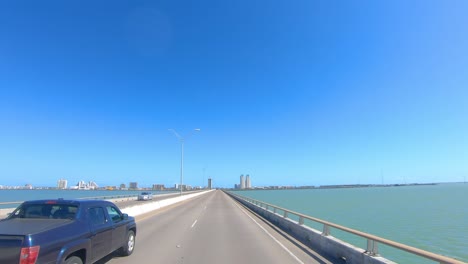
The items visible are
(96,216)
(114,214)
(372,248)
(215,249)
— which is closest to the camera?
(96,216)

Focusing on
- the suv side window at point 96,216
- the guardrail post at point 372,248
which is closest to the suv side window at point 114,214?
the suv side window at point 96,216

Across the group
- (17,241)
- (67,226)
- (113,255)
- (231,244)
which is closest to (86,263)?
(67,226)

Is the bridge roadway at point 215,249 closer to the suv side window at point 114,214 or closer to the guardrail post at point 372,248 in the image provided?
the suv side window at point 114,214

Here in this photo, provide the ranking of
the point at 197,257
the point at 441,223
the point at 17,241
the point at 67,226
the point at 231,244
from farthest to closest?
the point at 441,223 < the point at 231,244 < the point at 197,257 < the point at 67,226 < the point at 17,241

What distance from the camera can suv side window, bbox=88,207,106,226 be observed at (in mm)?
7395

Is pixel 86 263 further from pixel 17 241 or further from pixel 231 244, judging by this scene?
pixel 231 244

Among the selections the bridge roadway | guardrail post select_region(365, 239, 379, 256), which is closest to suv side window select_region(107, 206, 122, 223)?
the bridge roadway

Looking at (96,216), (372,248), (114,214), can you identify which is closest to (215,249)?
(114,214)

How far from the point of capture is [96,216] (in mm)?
7672

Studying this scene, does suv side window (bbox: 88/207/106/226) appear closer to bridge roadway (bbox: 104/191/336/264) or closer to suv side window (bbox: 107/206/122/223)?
suv side window (bbox: 107/206/122/223)

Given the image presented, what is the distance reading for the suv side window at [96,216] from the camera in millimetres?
7395

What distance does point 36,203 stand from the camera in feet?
23.3

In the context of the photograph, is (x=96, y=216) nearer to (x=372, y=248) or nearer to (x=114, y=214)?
(x=114, y=214)

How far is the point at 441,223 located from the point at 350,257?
31.2 m
